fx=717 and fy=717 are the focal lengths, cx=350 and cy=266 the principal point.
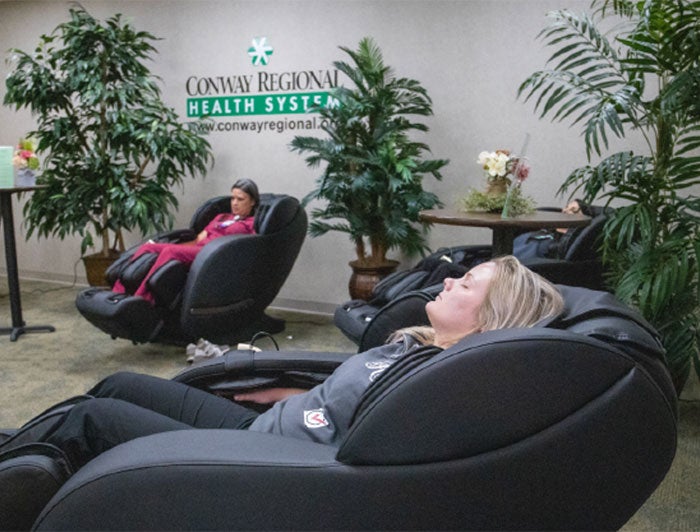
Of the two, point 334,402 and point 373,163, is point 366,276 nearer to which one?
point 373,163

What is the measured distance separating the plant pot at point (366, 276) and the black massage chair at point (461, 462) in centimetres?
358

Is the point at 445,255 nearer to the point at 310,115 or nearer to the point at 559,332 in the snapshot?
the point at 310,115

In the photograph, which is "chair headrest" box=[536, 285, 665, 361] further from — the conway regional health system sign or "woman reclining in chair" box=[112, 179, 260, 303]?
the conway regional health system sign

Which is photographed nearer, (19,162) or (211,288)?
(211,288)

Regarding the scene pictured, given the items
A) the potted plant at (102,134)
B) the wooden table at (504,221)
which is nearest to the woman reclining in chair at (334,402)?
the wooden table at (504,221)

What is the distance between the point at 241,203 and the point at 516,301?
3325mm

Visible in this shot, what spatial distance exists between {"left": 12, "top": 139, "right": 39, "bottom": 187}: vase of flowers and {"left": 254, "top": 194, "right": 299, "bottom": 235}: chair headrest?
1597 mm

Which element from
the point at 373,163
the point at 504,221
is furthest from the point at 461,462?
the point at 373,163

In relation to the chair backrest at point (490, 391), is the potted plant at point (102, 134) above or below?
above

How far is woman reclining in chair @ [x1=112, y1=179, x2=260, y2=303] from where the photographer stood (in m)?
4.31

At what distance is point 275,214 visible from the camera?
4355 mm

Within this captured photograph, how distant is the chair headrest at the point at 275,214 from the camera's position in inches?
171

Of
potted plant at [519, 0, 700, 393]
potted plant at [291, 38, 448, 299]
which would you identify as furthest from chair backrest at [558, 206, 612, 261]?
potted plant at [291, 38, 448, 299]

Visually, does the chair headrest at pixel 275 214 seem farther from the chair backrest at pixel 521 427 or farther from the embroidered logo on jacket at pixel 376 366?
the chair backrest at pixel 521 427
